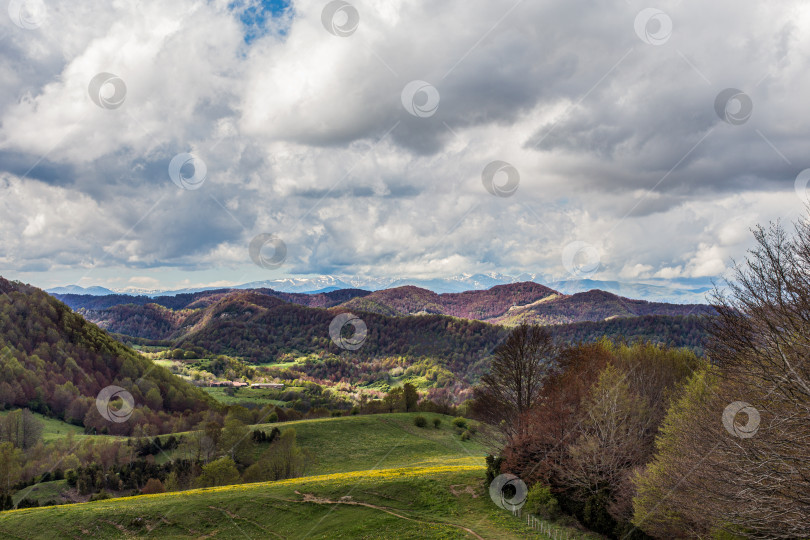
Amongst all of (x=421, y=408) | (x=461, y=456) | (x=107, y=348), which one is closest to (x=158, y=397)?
(x=107, y=348)

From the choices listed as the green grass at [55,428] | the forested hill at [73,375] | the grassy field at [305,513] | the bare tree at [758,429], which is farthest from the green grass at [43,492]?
the bare tree at [758,429]

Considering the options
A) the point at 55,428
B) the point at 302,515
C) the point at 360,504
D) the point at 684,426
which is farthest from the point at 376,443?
the point at 55,428

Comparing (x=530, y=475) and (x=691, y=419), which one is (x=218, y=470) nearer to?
(x=530, y=475)

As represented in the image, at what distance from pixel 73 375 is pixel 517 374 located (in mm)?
195148

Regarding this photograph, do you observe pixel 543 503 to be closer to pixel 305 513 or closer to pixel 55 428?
pixel 305 513

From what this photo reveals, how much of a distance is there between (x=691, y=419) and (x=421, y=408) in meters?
98.0

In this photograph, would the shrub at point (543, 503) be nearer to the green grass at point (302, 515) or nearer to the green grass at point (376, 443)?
the green grass at point (302, 515)

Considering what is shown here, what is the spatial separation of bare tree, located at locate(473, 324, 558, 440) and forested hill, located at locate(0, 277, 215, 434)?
4144 inches

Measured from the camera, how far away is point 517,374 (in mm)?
46812

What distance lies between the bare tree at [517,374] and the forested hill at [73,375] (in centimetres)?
10526

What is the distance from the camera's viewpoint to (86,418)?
129m

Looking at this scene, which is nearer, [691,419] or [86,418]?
[691,419]

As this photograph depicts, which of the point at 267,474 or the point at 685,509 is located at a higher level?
the point at 685,509

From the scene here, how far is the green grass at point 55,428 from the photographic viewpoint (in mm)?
108137
